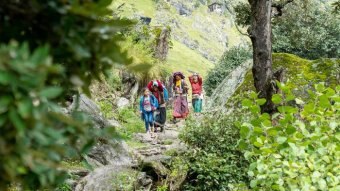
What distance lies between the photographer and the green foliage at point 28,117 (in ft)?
4.89

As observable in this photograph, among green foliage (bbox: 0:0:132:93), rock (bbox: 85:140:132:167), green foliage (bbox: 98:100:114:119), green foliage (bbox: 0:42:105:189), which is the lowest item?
rock (bbox: 85:140:132:167)

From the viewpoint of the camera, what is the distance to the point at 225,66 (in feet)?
133

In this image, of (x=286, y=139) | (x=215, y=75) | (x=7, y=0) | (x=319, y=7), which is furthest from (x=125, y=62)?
(x=215, y=75)

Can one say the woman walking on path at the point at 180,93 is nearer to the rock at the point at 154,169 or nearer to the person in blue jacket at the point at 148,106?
the person in blue jacket at the point at 148,106

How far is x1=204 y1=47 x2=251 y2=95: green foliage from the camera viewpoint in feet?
131

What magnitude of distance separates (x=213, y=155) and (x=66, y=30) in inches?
354

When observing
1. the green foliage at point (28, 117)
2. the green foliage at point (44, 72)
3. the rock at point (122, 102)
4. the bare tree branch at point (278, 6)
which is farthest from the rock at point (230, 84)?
the green foliage at point (28, 117)

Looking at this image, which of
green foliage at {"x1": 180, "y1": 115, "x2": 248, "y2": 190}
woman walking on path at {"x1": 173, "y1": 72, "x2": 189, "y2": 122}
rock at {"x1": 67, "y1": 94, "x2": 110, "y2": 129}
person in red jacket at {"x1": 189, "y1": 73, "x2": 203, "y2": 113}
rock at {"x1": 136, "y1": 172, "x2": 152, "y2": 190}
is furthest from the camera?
person in red jacket at {"x1": 189, "y1": 73, "x2": 203, "y2": 113}

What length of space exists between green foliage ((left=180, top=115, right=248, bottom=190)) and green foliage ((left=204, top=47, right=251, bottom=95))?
28892 millimetres

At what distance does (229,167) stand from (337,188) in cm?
638

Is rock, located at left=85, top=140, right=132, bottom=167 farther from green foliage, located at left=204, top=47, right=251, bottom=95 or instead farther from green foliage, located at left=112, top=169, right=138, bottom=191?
green foliage, located at left=204, top=47, right=251, bottom=95

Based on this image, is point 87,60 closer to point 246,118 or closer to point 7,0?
point 7,0

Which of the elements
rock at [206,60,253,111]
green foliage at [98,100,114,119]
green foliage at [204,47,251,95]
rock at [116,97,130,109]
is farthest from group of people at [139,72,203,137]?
green foliage at [204,47,251,95]

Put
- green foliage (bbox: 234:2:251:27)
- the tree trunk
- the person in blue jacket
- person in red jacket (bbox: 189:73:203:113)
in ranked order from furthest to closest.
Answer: person in red jacket (bbox: 189:73:203:113) < the person in blue jacket < green foliage (bbox: 234:2:251:27) < the tree trunk
